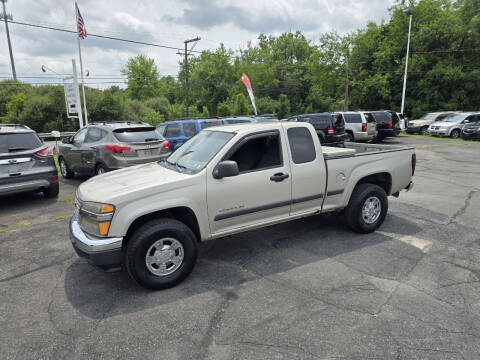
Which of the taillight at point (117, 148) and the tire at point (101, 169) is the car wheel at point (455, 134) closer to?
the taillight at point (117, 148)

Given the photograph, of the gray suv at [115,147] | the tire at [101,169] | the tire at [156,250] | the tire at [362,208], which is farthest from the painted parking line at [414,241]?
the tire at [101,169]

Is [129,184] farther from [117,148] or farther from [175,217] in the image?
[117,148]

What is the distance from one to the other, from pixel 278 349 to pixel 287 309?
1.89 ft

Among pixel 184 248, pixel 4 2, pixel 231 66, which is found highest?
pixel 4 2

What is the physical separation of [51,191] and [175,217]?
4976mm

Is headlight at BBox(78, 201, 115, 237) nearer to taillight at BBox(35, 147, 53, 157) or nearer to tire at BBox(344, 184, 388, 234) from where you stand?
tire at BBox(344, 184, 388, 234)

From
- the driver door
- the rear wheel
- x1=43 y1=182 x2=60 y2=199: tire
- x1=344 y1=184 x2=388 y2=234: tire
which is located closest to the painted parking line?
x1=344 y1=184 x2=388 y2=234: tire

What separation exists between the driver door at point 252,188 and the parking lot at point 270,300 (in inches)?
24.7

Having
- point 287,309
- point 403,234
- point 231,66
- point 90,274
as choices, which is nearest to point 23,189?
point 90,274

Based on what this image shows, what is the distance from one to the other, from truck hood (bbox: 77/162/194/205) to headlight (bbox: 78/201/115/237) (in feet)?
0.21

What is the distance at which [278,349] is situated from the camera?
2.70 metres

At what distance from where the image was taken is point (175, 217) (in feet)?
13.4

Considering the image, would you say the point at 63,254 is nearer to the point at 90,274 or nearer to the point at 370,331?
the point at 90,274

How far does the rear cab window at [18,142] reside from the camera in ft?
21.7
